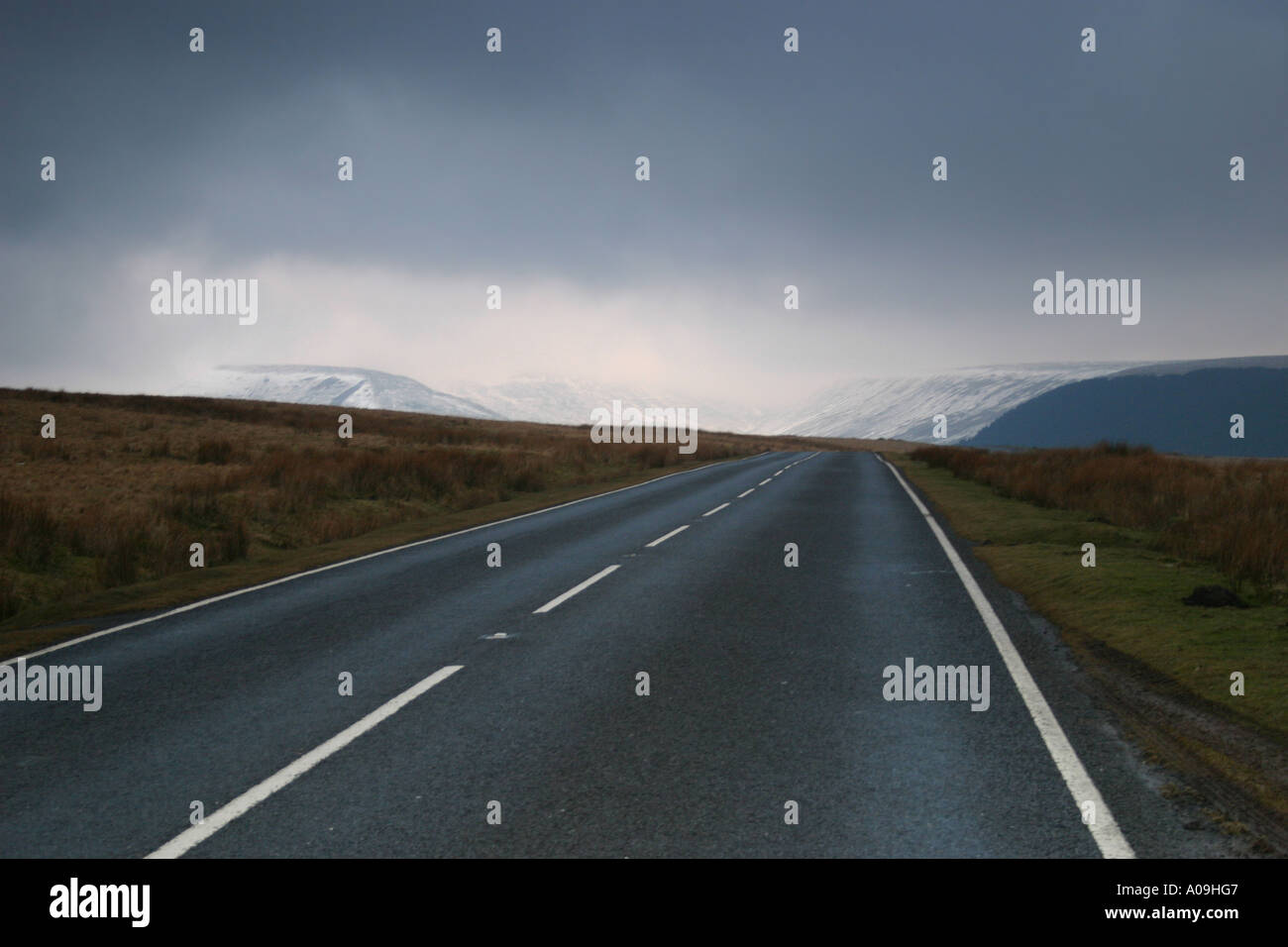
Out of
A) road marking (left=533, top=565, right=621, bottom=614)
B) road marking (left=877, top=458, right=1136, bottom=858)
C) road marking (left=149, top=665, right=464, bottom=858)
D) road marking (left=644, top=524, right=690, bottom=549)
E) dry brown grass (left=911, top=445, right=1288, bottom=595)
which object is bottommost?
road marking (left=149, top=665, right=464, bottom=858)

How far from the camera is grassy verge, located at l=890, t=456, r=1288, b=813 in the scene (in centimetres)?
545

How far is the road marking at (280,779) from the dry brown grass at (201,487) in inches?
253

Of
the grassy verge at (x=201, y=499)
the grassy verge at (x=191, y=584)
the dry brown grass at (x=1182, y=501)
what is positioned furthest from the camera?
the grassy verge at (x=201, y=499)

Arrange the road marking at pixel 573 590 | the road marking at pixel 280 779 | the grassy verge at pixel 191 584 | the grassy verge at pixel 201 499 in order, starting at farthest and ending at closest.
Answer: the grassy verge at pixel 201 499 → the road marking at pixel 573 590 → the grassy verge at pixel 191 584 → the road marking at pixel 280 779

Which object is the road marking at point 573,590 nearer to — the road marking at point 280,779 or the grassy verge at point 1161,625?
the road marking at point 280,779

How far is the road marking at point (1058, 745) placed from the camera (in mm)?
3803

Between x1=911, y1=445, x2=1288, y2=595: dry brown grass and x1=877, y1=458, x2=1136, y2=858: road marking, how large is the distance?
12.1ft

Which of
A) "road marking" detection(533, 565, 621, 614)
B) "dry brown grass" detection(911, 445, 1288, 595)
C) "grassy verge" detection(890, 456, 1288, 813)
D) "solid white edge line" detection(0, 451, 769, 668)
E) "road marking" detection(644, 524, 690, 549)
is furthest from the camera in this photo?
"road marking" detection(644, 524, 690, 549)

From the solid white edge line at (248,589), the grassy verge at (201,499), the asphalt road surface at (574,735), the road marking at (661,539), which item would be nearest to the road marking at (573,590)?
the asphalt road surface at (574,735)

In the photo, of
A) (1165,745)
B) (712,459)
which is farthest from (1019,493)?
(712,459)

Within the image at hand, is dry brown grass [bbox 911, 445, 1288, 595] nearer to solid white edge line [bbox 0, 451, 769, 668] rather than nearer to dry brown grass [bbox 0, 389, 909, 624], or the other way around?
solid white edge line [bbox 0, 451, 769, 668]

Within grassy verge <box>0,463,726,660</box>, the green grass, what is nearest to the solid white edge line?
grassy verge <box>0,463,726,660</box>
